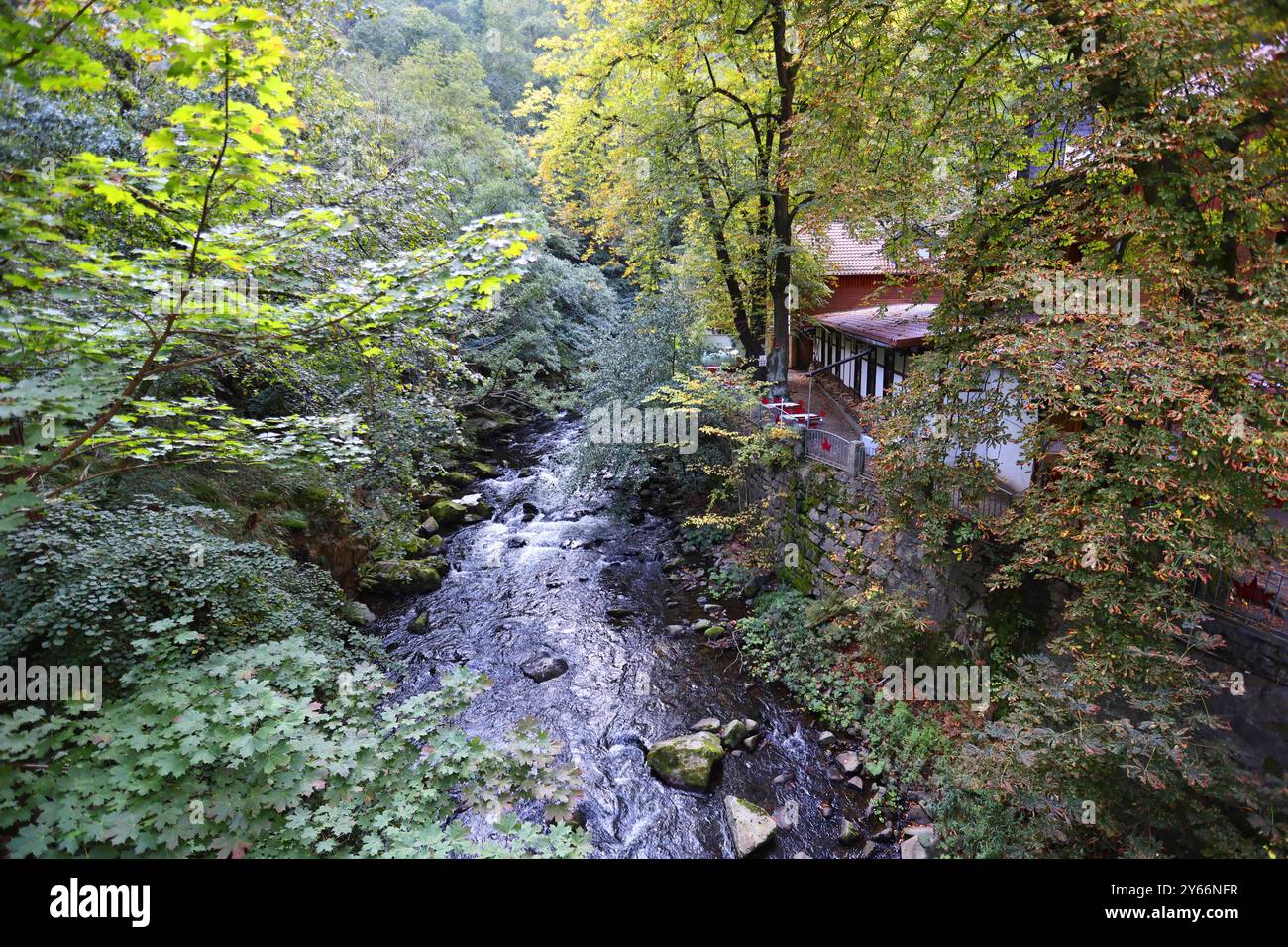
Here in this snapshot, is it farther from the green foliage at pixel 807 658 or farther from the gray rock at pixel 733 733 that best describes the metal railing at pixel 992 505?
the gray rock at pixel 733 733

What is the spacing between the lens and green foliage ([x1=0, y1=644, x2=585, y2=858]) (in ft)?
10.3

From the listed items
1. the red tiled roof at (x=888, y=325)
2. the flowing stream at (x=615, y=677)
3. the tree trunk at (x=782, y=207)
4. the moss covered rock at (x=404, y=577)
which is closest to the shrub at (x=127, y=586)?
the flowing stream at (x=615, y=677)

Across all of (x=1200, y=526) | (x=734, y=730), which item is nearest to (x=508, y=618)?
(x=734, y=730)

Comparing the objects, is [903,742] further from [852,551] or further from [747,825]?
[852,551]

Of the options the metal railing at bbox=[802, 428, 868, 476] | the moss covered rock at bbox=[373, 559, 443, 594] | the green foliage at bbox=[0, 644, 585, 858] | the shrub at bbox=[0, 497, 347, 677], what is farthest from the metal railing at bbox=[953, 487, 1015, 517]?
the moss covered rock at bbox=[373, 559, 443, 594]

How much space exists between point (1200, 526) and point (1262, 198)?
7.80 ft

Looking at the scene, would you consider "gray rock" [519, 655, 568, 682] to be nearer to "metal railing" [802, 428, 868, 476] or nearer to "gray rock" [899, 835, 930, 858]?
"gray rock" [899, 835, 930, 858]

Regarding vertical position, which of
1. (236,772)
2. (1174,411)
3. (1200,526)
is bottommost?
(236,772)

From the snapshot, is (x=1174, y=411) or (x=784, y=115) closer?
(x=1174, y=411)

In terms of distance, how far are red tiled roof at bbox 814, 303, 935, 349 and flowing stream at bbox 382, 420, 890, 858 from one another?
21.8 ft

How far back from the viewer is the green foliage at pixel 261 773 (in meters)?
3.15

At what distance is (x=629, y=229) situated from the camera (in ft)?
42.3
